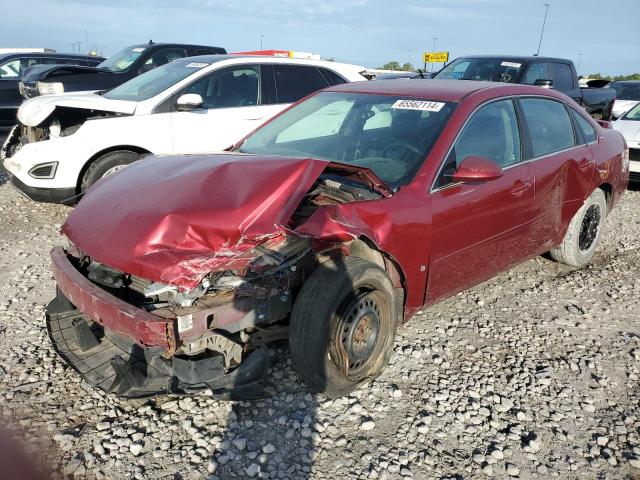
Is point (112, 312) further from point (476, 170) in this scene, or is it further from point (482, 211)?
point (482, 211)

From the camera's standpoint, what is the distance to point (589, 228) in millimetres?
5176

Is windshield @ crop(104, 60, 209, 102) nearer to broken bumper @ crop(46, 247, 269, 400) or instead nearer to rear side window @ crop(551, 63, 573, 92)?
broken bumper @ crop(46, 247, 269, 400)

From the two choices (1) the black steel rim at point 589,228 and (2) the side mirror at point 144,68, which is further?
(2) the side mirror at point 144,68

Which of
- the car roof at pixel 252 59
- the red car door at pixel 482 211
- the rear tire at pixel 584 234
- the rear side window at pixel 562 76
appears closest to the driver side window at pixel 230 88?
the car roof at pixel 252 59

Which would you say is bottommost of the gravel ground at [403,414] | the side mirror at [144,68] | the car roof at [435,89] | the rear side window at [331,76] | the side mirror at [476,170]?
the gravel ground at [403,414]

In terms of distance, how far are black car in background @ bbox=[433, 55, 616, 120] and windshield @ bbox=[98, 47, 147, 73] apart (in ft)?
18.4

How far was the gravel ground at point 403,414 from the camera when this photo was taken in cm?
260

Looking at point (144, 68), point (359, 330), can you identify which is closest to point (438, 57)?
point (144, 68)

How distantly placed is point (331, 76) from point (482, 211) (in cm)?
439

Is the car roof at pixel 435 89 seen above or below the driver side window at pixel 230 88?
above

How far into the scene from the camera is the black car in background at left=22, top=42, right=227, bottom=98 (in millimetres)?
8477

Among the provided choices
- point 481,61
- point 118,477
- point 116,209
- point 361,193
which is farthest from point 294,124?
point 481,61

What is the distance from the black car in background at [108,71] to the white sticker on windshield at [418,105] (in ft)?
17.9

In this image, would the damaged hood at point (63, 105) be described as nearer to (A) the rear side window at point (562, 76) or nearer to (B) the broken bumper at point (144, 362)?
(B) the broken bumper at point (144, 362)
